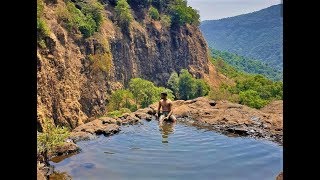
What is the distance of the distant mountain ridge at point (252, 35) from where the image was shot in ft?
419

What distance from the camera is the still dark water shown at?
7207mm

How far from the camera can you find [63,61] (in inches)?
706

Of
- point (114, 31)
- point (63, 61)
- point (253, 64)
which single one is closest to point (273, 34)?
point (253, 64)

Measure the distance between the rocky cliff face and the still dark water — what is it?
518cm

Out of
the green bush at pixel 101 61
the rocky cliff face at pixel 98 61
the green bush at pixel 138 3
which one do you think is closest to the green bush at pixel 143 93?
the rocky cliff face at pixel 98 61

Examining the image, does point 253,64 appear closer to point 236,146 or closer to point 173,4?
point 173,4

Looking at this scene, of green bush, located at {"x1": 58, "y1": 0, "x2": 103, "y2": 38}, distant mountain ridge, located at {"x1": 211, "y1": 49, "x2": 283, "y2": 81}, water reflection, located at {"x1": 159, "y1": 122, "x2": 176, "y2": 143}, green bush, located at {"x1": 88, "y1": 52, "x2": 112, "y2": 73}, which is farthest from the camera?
distant mountain ridge, located at {"x1": 211, "y1": 49, "x2": 283, "y2": 81}

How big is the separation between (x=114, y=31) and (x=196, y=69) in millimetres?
14523

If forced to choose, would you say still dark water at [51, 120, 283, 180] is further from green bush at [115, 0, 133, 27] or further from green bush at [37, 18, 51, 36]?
green bush at [115, 0, 133, 27]

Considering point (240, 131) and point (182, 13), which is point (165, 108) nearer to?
point (240, 131)

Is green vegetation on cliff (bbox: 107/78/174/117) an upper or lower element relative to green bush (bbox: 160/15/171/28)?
lower

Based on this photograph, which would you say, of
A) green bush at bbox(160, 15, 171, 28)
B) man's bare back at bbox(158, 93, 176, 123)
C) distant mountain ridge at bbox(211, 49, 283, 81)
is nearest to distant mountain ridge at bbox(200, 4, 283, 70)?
distant mountain ridge at bbox(211, 49, 283, 81)

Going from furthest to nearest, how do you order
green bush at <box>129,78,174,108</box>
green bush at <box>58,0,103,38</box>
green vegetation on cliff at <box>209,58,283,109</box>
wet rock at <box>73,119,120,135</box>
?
green bush at <box>129,78,174,108</box>
green vegetation on cliff at <box>209,58,283,109</box>
green bush at <box>58,0,103,38</box>
wet rock at <box>73,119,120,135</box>
